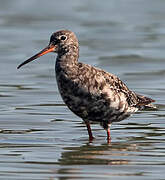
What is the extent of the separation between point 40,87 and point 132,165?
23.6ft

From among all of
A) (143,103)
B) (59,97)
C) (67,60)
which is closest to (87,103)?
(67,60)

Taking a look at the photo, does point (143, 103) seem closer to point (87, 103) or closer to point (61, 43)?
point (87, 103)

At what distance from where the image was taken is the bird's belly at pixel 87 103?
44.1 ft

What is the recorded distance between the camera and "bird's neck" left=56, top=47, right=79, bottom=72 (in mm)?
13656

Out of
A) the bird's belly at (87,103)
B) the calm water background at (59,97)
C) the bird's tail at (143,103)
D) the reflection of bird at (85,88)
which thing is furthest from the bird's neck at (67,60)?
the bird's tail at (143,103)

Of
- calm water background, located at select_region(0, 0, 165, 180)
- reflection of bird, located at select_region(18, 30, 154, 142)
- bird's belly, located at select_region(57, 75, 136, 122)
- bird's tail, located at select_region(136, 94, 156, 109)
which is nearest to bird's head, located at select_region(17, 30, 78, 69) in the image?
reflection of bird, located at select_region(18, 30, 154, 142)

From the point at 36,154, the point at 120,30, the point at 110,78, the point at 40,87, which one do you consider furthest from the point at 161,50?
the point at 36,154

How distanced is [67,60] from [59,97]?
3.86m

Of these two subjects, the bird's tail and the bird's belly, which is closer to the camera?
the bird's belly

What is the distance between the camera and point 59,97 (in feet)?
57.5

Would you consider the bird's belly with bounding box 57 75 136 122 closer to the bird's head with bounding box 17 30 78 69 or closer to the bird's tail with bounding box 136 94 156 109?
the bird's head with bounding box 17 30 78 69

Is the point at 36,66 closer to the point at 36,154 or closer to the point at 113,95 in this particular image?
the point at 113,95

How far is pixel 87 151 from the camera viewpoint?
1289cm

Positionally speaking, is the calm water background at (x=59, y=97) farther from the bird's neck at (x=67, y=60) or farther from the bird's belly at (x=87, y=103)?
the bird's neck at (x=67, y=60)
